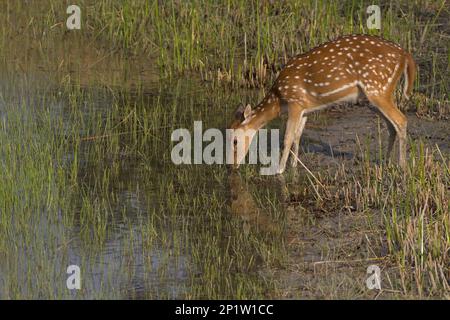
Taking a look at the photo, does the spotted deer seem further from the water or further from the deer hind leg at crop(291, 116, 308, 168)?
the water

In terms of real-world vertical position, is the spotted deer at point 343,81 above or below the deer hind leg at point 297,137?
above

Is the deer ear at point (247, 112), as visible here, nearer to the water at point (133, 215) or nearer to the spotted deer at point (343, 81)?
the spotted deer at point (343, 81)

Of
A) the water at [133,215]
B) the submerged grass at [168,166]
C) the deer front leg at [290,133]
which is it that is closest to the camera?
the water at [133,215]

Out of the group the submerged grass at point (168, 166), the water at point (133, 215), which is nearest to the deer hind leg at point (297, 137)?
the submerged grass at point (168, 166)

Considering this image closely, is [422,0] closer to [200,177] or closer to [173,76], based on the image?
[173,76]

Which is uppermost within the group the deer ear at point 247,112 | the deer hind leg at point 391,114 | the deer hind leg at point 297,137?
the deer hind leg at point 391,114

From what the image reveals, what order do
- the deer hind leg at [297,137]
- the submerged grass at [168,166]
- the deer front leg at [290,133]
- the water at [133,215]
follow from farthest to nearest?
1. the deer hind leg at [297,137]
2. the deer front leg at [290,133]
3. the submerged grass at [168,166]
4. the water at [133,215]

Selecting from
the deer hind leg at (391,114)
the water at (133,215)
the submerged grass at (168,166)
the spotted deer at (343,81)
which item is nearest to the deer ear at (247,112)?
→ the spotted deer at (343,81)

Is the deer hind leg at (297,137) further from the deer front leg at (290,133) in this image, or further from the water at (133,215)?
the water at (133,215)

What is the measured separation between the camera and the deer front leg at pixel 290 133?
959cm

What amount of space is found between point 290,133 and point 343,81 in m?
0.64

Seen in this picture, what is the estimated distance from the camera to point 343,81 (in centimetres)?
954

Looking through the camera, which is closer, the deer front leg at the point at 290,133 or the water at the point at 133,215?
the water at the point at 133,215
